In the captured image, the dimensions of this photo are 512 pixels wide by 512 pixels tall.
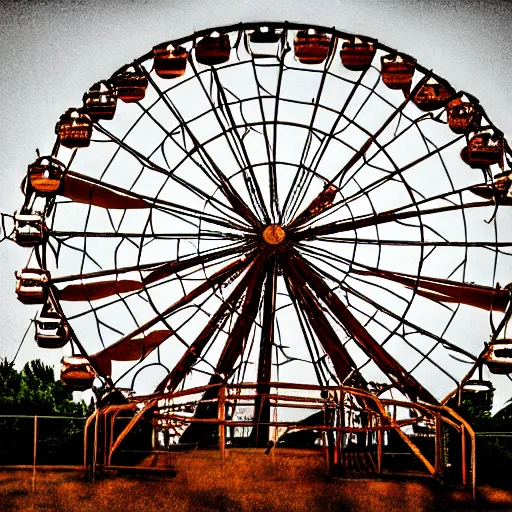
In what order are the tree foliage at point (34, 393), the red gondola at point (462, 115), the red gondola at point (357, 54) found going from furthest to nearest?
the tree foliage at point (34, 393) < the red gondola at point (462, 115) < the red gondola at point (357, 54)

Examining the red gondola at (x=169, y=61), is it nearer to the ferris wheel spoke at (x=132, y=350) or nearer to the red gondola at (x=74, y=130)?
the red gondola at (x=74, y=130)

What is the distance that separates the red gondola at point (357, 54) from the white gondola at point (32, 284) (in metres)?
6.41

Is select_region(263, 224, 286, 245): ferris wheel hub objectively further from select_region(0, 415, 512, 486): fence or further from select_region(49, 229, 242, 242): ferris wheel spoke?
select_region(0, 415, 512, 486): fence

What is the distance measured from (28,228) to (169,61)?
376 cm

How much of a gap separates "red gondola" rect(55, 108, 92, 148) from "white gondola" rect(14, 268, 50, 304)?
238 centimetres

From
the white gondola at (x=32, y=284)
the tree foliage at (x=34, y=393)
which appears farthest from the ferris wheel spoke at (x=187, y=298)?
the tree foliage at (x=34, y=393)

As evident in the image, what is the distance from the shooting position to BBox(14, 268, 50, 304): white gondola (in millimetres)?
18406

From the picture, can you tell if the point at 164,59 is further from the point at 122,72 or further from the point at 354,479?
the point at 354,479

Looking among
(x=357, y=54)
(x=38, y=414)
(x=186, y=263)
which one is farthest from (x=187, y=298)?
(x=38, y=414)

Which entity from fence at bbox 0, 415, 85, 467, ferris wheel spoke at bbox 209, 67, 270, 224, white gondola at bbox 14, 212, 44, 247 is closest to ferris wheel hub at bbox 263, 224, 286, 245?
ferris wheel spoke at bbox 209, 67, 270, 224

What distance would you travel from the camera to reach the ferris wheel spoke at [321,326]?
18.8 metres

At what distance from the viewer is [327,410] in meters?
17.1

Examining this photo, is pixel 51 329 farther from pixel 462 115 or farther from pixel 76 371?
pixel 462 115

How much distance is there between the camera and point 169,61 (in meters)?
19.3
